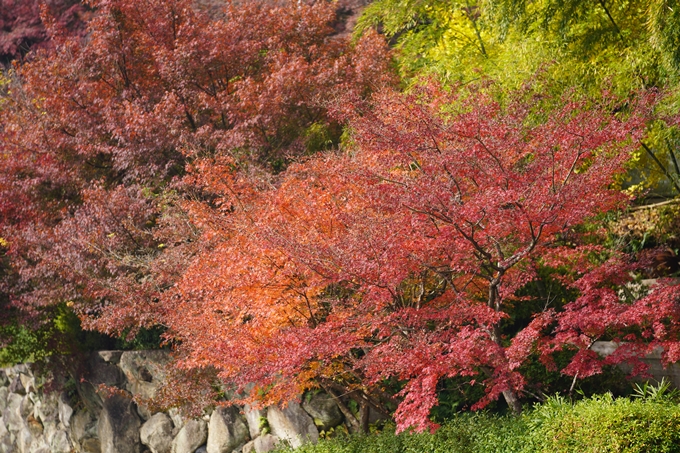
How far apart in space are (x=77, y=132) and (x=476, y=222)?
10.4 metres

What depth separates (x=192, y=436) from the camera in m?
13.0

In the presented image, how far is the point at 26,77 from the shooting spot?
52.4 feet

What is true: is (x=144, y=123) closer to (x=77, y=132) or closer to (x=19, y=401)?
(x=77, y=132)

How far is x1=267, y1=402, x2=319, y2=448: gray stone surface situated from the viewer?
37.0 feet

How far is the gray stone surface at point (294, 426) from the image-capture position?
1127 centimetres

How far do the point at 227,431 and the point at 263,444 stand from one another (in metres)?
0.94

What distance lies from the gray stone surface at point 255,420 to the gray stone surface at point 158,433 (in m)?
2.22

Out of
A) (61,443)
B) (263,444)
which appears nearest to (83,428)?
(61,443)

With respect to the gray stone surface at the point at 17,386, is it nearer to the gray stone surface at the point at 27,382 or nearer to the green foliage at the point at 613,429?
the gray stone surface at the point at 27,382

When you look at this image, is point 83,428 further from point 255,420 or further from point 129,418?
point 255,420

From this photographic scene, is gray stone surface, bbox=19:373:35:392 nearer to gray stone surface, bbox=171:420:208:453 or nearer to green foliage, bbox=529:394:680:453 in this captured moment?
gray stone surface, bbox=171:420:208:453

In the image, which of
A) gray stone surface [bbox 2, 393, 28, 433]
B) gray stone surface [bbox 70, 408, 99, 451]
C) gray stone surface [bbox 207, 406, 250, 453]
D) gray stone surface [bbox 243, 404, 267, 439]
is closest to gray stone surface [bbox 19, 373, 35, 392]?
gray stone surface [bbox 2, 393, 28, 433]

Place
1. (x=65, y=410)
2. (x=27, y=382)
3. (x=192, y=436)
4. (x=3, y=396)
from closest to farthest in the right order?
(x=192, y=436)
(x=65, y=410)
(x=27, y=382)
(x=3, y=396)

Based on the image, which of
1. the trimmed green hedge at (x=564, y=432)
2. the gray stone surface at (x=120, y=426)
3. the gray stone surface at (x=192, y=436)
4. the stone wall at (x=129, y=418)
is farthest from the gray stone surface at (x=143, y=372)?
the trimmed green hedge at (x=564, y=432)
